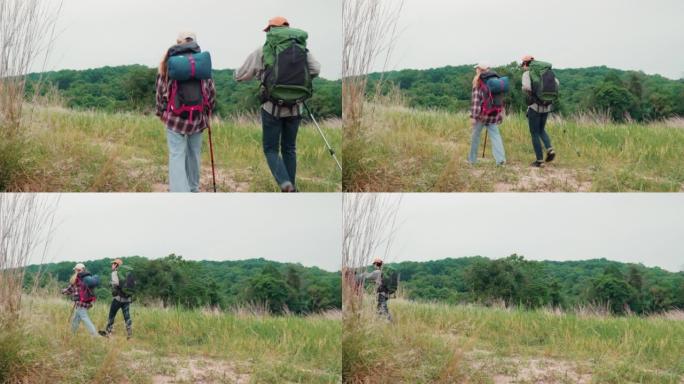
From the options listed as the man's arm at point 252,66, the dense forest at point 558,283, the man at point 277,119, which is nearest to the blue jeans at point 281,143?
the man at point 277,119

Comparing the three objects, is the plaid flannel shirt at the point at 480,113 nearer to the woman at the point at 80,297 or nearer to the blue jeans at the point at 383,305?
the blue jeans at the point at 383,305

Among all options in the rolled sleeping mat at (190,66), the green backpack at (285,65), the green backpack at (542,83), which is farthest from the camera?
the green backpack at (542,83)

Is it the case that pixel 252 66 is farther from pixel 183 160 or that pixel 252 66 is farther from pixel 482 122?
pixel 482 122

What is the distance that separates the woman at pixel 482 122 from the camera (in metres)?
9.02

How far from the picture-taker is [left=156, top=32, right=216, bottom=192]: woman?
290 inches

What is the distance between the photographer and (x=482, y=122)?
357 inches

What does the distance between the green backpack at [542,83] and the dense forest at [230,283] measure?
2.89m

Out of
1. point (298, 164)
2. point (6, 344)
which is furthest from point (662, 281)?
point (6, 344)

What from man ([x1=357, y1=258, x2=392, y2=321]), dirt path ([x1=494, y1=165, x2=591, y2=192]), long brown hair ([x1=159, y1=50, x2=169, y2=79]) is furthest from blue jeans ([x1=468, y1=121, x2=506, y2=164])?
long brown hair ([x1=159, y1=50, x2=169, y2=79])

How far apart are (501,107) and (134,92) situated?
14.2 ft

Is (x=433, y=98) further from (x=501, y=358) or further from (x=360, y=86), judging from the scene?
(x=501, y=358)

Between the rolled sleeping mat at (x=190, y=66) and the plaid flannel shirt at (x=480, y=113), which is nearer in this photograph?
the rolled sleeping mat at (x=190, y=66)

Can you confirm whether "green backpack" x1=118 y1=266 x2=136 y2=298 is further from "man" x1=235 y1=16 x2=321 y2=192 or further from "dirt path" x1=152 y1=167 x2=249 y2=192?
"man" x1=235 y1=16 x2=321 y2=192

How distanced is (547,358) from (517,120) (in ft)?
8.11
